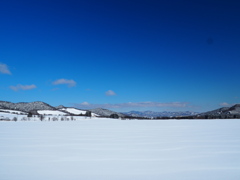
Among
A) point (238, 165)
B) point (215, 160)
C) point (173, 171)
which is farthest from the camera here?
point (215, 160)

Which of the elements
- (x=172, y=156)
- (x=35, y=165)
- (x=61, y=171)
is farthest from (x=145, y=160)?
(x=35, y=165)

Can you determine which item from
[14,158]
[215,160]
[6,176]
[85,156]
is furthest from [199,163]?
[14,158]

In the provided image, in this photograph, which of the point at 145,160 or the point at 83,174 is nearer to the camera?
the point at 83,174

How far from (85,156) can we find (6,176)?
2.88 m

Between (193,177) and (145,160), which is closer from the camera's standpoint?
(193,177)

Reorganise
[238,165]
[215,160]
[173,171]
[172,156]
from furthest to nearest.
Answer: [172,156]
[215,160]
[238,165]
[173,171]

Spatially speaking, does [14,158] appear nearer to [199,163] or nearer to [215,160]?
[199,163]

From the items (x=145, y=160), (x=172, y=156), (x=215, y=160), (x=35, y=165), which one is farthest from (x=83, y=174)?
(x=215, y=160)

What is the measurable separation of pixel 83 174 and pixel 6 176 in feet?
6.62

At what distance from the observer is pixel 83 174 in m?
5.49

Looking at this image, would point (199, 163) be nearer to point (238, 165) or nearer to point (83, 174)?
point (238, 165)

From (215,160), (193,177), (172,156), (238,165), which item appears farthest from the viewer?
(172,156)

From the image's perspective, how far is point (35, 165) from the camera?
6.39 m

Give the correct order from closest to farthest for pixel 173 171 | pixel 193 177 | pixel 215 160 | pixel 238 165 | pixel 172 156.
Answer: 1. pixel 193 177
2. pixel 173 171
3. pixel 238 165
4. pixel 215 160
5. pixel 172 156
